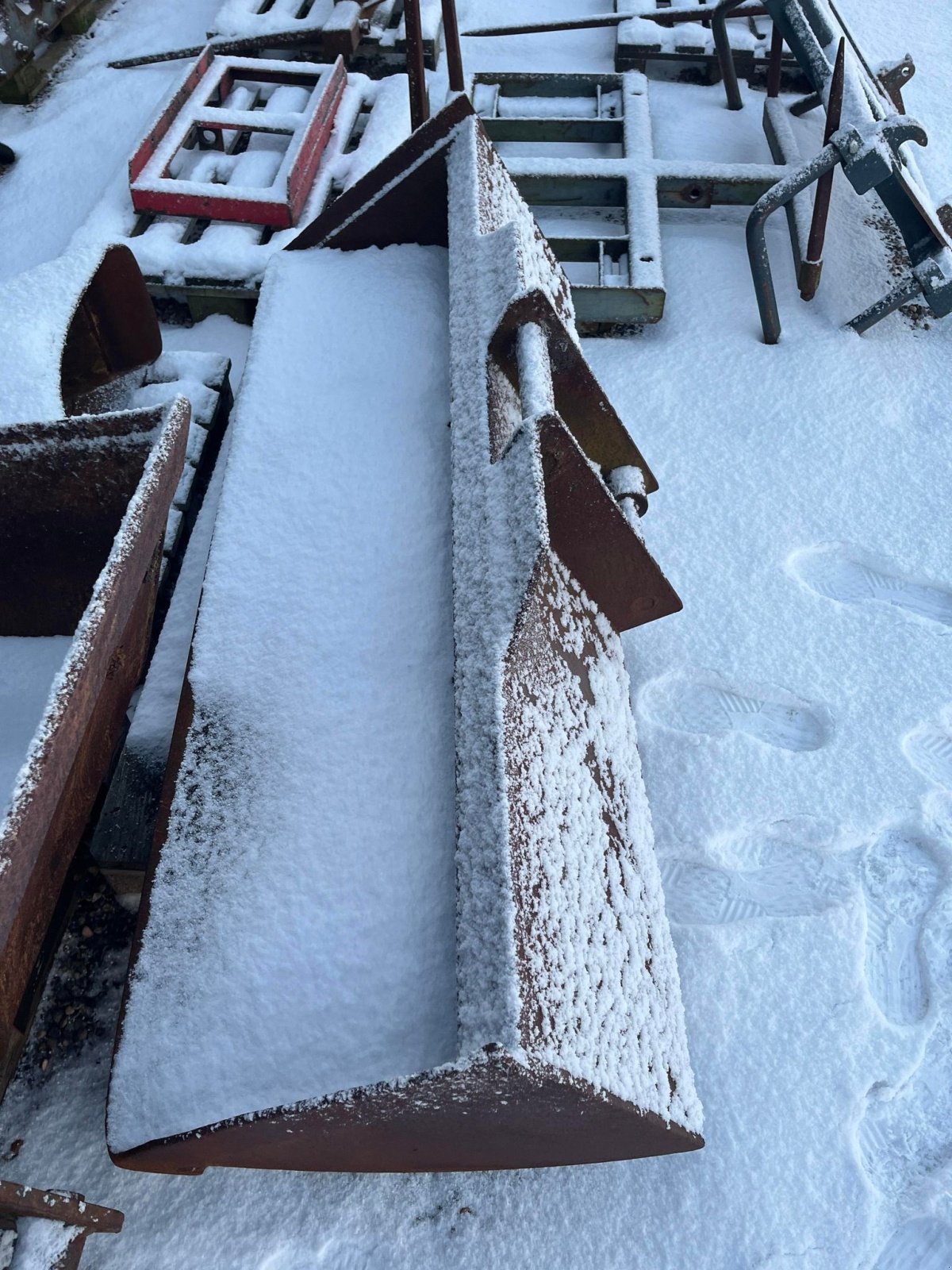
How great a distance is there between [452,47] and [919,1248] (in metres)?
4.72

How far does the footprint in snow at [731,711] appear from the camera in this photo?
2600mm

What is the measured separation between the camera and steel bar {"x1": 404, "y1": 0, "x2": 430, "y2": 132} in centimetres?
341

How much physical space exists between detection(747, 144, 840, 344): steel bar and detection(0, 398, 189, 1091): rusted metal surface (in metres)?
2.32

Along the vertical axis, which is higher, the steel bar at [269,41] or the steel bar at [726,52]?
the steel bar at [269,41]

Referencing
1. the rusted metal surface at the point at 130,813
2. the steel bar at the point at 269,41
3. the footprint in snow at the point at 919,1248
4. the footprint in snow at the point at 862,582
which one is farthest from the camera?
the steel bar at the point at 269,41

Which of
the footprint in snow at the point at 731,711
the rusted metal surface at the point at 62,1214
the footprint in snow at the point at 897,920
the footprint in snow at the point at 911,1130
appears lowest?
the footprint in snow at the point at 911,1130

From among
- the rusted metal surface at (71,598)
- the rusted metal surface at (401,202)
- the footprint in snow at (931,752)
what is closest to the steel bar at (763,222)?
the rusted metal surface at (401,202)

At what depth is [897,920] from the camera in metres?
2.24

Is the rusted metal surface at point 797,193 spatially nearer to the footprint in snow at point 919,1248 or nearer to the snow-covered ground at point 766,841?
the snow-covered ground at point 766,841

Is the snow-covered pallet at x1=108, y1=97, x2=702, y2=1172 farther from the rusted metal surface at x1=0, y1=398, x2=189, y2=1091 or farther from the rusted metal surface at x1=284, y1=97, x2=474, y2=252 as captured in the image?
the rusted metal surface at x1=284, y1=97, x2=474, y2=252

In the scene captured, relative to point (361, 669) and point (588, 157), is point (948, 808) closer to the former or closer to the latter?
point (361, 669)

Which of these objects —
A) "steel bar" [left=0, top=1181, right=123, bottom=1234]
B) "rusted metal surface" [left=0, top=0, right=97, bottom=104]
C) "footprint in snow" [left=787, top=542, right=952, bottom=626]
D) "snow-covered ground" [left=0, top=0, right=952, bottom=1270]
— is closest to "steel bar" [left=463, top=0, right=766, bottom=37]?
"snow-covered ground" [left=0, top=0, right=952, bottom=1270]

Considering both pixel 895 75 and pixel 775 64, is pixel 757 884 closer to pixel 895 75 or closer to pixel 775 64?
pixel 895 75

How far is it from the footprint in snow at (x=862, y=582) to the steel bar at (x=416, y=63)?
2075 mm
